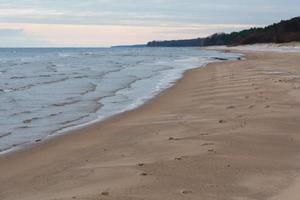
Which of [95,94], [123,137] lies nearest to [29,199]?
[123,137]

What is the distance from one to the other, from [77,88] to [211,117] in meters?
10.5

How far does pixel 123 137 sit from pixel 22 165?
2091 mm

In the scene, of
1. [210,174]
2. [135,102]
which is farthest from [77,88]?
[210,174]

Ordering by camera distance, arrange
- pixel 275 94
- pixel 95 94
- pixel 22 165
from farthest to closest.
A: pixel 95 94 < pixel 275 94 < pixel 22 165

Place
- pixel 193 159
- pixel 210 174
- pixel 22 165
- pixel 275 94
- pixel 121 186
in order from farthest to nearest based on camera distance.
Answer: pixel 275 94 < pixel 22 165 < pixel 193 159 < pixel 210 174 < pixel 121 186

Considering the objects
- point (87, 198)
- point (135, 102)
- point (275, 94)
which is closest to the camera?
point (87, 198)

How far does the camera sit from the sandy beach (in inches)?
202

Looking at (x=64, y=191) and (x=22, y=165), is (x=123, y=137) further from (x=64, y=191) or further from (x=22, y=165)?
(x=64, y=191)

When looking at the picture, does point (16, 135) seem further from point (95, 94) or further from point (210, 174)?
point (95, 94)

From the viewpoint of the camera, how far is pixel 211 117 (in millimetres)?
10055

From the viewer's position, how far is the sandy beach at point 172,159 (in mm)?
5137

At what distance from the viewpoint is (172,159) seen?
6352mm

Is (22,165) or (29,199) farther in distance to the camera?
(22,165)

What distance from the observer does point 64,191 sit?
17.4ft
